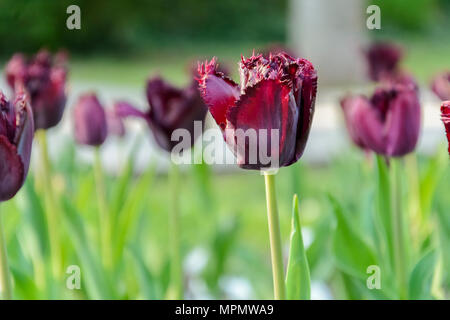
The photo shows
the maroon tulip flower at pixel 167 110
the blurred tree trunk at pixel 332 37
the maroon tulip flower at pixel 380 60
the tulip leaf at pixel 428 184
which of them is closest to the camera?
the maroon tulip flower at pixel 167 110

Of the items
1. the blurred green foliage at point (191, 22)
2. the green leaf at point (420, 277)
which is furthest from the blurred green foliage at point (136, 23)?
the green leaf at point (420, 277)

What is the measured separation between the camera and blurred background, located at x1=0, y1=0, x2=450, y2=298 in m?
1.34

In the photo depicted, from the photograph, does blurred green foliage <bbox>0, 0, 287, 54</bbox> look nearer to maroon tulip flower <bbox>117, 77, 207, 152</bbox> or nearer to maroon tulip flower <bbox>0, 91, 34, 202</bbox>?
maroon tulip flower <bbox>117, 77, 207, 152</bbox>

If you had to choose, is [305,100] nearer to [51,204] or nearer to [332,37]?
[51,204]

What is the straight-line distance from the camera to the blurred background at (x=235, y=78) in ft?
4.41

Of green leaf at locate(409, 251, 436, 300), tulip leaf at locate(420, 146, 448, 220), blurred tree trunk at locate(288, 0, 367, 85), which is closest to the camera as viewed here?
green leaf at locate(409, 251, 436, 300)

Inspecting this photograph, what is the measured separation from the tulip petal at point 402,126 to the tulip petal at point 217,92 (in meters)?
0.33

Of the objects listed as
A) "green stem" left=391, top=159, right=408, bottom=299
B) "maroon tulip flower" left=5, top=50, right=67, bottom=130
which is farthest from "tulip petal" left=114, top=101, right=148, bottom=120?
"green stem" left=391, top=159, right=408, bottom=299

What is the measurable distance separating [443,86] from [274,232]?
0.44 meters

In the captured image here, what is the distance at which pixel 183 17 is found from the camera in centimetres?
1192

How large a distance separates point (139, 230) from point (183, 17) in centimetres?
1086

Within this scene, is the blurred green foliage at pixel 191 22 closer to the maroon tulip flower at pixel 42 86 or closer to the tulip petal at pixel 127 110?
the maroon tulip flower at pixel 42 86

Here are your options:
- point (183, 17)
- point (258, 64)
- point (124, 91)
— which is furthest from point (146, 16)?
point (258, 64)
